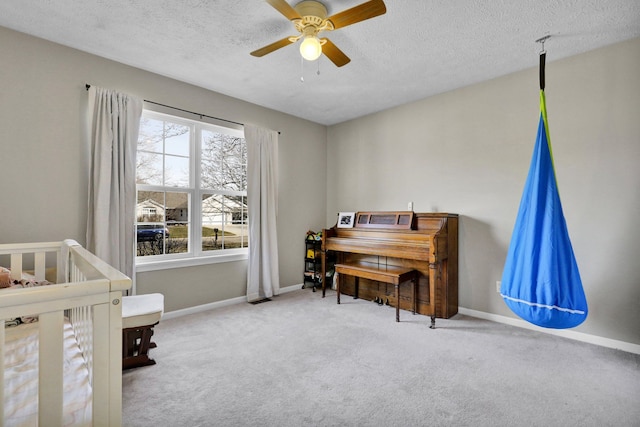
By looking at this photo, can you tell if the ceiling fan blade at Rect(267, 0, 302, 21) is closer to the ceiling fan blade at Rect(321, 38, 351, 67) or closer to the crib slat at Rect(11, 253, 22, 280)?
the ceiling fan blade at Rect(321, 38, 351, 67)

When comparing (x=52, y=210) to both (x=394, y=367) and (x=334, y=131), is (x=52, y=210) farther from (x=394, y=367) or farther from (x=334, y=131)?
(x=334, y=131)

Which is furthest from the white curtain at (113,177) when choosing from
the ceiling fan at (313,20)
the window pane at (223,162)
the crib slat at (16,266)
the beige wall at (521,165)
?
the beige wall at (521,165)

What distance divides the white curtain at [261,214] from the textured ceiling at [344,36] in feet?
2.45

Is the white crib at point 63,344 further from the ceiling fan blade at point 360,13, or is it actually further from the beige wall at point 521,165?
the beige wall at point 521,165

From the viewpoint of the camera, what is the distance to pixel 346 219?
4297 millimetres

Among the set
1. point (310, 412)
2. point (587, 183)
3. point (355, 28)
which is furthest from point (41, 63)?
point (587, 183)

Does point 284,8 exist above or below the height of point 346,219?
above

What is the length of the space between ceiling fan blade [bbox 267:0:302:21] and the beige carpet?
2.35 metres

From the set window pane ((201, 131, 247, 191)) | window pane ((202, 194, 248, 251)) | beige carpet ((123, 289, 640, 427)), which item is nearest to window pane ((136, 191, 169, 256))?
window pane ((202, 194, 248, 251))

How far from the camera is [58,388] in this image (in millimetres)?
852

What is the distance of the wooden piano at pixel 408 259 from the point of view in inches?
125

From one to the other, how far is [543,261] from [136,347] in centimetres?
316

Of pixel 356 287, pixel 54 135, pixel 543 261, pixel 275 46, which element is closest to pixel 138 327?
pixel 54 135

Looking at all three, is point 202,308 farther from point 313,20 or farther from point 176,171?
point 313,20
